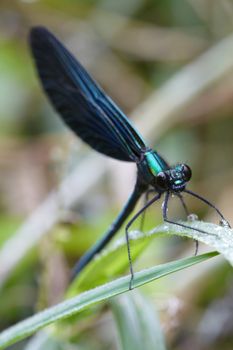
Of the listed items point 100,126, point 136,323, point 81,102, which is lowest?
point 136,323

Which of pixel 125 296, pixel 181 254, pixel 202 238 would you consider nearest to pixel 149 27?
pixel 181 254

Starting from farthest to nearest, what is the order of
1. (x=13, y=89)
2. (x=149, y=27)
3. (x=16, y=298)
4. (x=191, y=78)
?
(x=149, y=27)
(x=13, y=89)
(x=191, y=78)
(x=16, y=298)

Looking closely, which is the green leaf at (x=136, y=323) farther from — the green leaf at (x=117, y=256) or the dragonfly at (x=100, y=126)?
the dragonfly at (x=100, y=126)

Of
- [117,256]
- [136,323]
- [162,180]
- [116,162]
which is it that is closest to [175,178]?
[162,180]

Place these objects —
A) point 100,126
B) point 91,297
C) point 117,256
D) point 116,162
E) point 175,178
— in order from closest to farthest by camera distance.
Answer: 1. point 91,297
2. point 175,178
3. point 117,256
4. point 100,126
5. point 116,162

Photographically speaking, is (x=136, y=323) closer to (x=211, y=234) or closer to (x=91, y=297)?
(x=91, y=297)

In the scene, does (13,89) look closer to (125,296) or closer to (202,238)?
(125,296)

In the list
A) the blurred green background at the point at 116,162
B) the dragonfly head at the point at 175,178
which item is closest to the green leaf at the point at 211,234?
the dragonfly head at the point at 175,178

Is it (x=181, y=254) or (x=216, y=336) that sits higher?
(x=181, y=254)
